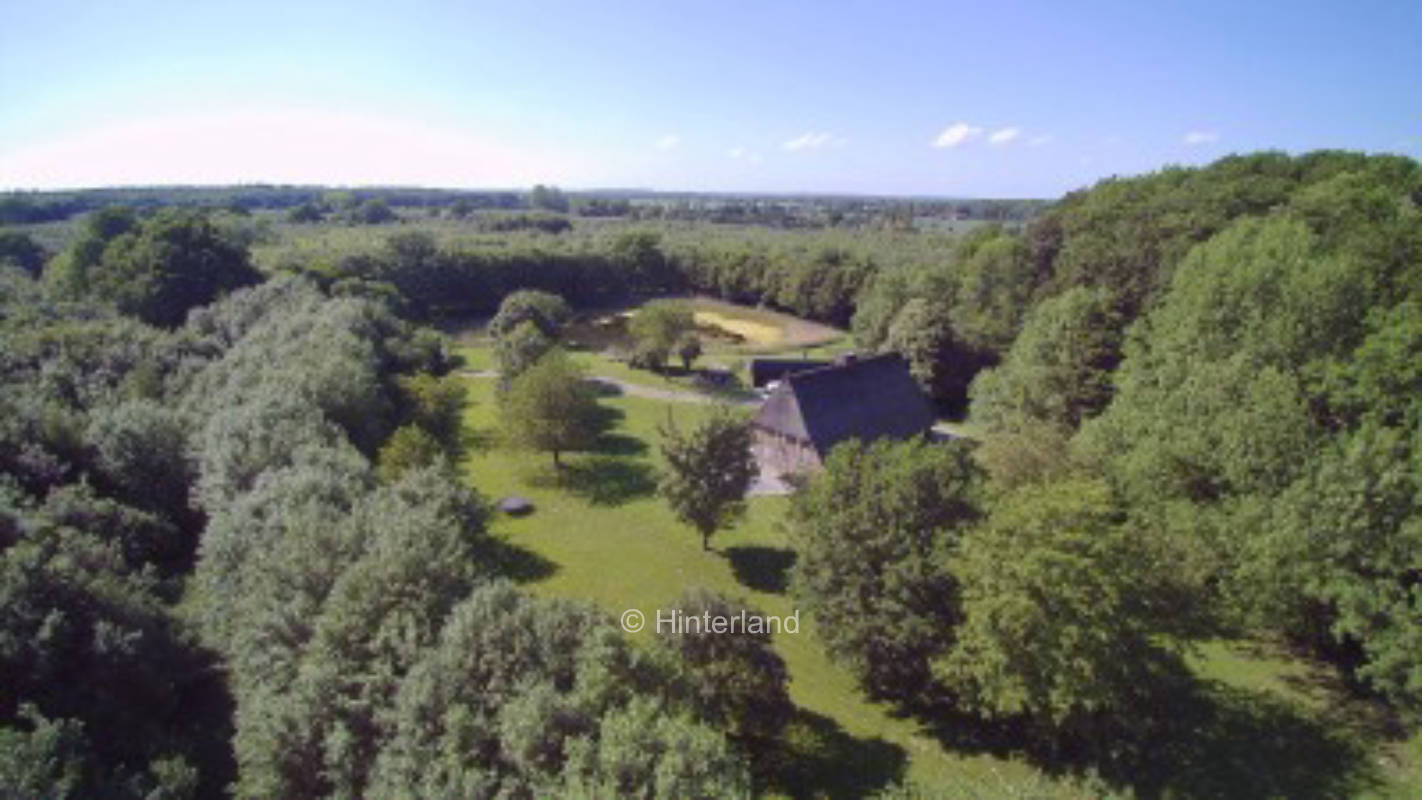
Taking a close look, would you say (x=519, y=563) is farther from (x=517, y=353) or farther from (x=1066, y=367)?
(x=1066, y=367)

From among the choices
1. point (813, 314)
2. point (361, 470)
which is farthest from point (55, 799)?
point (813, 314)

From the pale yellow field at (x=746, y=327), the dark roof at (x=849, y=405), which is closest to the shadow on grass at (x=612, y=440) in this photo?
the dark roof at (x=849, y=405)

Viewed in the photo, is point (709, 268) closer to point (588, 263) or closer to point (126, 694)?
point (588, 263)

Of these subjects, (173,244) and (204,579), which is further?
(173,244)

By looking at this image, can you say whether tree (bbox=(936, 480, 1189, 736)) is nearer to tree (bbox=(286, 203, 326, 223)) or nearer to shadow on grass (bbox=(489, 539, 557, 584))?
shadow on grass (bbox=(489, 539, 557, 584))

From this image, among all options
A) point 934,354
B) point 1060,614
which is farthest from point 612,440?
point 1060,614

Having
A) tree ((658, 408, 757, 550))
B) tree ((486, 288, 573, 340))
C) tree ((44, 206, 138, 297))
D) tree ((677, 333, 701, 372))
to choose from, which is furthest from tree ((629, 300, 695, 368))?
tree ((44, 206, 138, 297))
